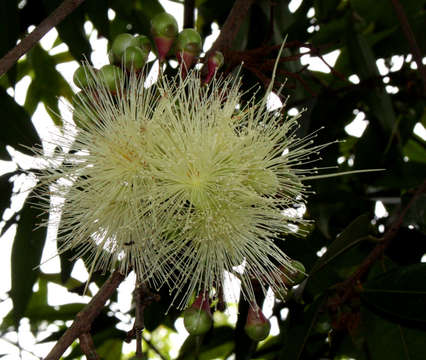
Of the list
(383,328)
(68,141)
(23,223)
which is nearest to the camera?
(68,141)

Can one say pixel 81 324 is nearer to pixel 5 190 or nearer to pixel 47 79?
pixel 5 190

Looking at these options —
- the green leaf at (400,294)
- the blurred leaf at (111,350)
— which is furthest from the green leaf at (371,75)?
the blurred leaf at (111,350)

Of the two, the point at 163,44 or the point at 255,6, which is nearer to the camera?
the point at 163,44

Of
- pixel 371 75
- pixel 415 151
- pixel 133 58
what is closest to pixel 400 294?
pixel 371 75

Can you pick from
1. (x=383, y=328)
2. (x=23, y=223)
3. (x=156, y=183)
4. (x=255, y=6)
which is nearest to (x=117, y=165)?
(x=156, y=183)

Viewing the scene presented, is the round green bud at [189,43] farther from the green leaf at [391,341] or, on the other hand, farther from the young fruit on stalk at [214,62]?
the green leaf at [391,341]

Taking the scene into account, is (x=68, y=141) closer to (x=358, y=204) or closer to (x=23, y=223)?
(x=23, y=223)

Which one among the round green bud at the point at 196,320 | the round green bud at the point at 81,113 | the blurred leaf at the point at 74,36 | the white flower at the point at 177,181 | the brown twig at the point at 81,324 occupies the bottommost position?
the round green bud at the point at 196,320
